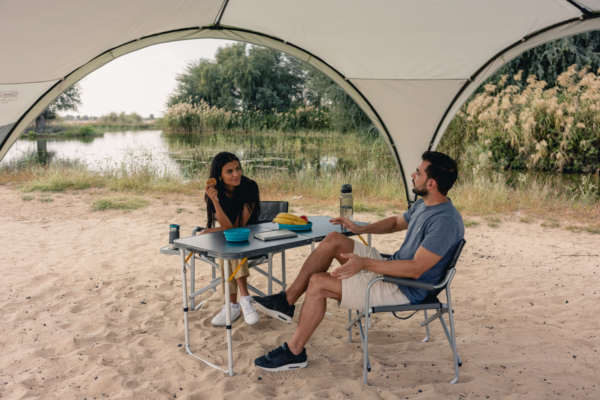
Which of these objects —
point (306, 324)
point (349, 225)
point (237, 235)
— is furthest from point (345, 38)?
point (306, 324)

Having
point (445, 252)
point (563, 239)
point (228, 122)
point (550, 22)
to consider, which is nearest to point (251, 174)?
point (563, 239)

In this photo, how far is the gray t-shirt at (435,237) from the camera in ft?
7.76

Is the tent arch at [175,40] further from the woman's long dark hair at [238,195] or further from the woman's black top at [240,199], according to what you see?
the woman's black top at [240,199]

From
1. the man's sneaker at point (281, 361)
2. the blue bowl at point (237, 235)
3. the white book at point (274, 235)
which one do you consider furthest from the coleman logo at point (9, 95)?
the man's sneaker at point (281, 361)

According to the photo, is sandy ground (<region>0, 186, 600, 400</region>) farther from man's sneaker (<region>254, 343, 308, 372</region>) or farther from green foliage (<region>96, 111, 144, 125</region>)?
green foliage (<region>96, 111, 144, 125</region>)

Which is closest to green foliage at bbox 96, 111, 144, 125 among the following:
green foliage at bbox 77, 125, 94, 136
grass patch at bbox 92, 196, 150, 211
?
green foliage at bbox 77, 125, 94, 136

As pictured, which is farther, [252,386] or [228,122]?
[228,122]

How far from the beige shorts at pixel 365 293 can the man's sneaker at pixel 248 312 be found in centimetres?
90

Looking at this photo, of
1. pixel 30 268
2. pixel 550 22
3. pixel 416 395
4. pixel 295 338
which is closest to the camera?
pixel 416 395

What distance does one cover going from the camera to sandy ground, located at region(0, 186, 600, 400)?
7.85 feet

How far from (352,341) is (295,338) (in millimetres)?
637

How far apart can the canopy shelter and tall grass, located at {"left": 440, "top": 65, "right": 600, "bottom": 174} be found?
643 centimetres

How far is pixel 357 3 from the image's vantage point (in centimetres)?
345

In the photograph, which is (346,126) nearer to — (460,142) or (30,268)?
(460,142)
